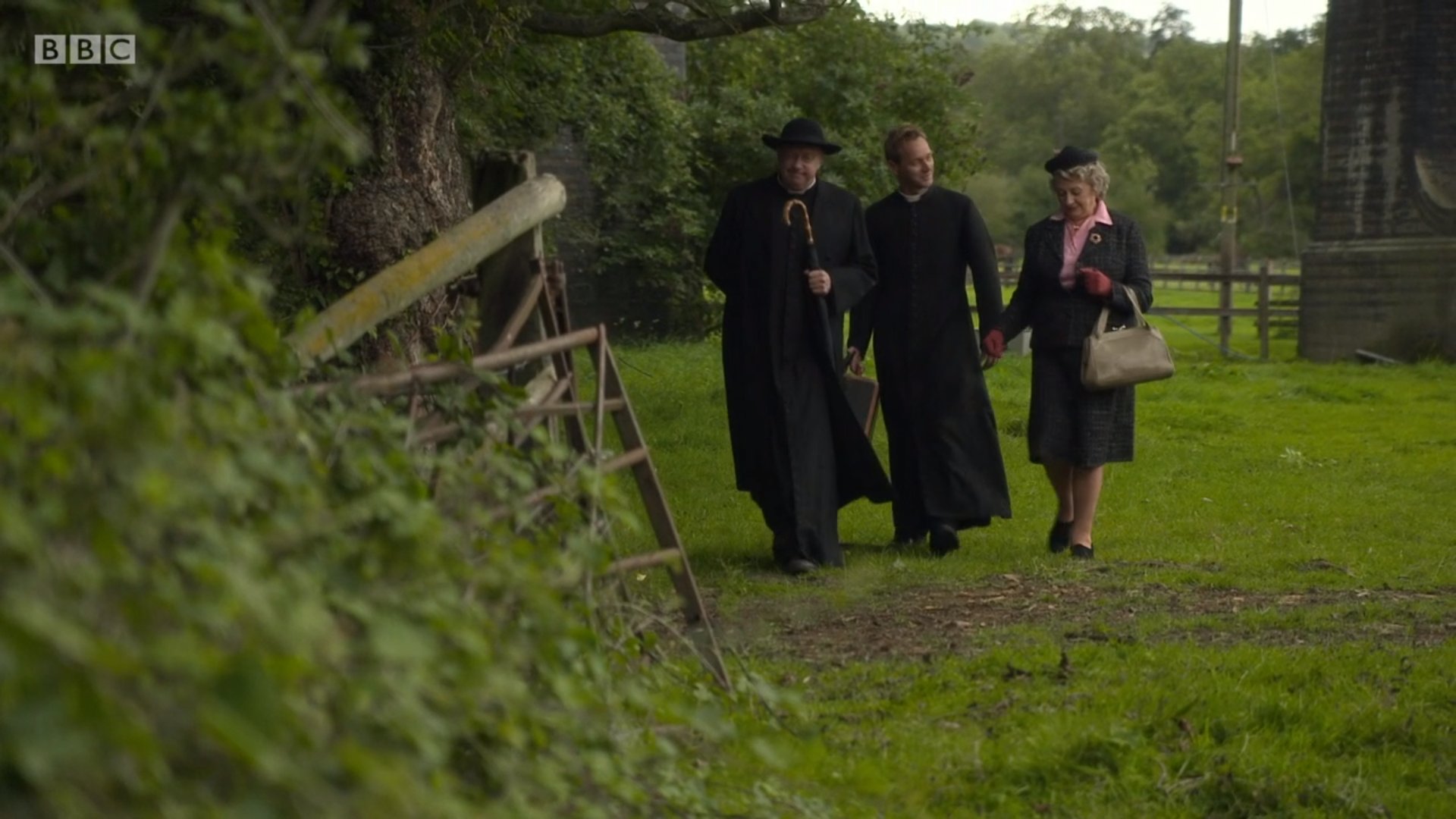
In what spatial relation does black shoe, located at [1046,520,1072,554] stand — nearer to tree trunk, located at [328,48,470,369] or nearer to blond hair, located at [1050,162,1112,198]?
blond hair, located at [1050,162,1112,198]

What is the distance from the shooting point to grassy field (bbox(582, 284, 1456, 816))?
546 cm

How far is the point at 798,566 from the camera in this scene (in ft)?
30.5

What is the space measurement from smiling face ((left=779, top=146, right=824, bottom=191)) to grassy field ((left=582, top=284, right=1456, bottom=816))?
1.75 meters

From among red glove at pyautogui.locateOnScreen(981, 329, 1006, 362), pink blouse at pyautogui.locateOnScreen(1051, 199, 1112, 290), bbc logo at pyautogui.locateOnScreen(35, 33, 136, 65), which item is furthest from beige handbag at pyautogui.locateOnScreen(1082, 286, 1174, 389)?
bbc logo at pyautogui.locateOnScreen(35, 33, 136, 65)

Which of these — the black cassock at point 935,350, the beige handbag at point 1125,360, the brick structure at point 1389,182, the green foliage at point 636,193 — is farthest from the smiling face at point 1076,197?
the brick structure at point 1389,182

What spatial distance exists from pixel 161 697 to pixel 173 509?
28cm

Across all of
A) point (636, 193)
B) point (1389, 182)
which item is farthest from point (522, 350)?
point (1389, 182)

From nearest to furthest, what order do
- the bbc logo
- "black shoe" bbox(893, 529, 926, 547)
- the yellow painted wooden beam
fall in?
the yellow painted wooden beam
the bbc logo
"black shoe" bbox(893, 529, 926, 547)

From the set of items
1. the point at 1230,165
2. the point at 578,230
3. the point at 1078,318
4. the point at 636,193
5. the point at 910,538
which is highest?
the point at 1230,165

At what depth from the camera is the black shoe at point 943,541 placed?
993 centimetres

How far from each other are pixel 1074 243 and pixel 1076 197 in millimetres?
215

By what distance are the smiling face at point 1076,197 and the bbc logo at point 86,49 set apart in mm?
4455

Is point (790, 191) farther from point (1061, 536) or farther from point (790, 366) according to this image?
point (1061, 536)

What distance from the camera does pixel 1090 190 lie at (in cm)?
959
